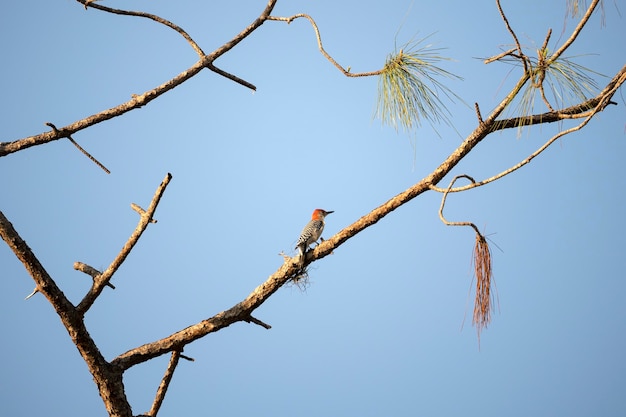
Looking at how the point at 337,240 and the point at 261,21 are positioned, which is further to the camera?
the point at 261,21

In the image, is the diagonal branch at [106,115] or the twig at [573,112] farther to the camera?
the diagonal branch at [106,115]

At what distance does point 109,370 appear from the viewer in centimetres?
355

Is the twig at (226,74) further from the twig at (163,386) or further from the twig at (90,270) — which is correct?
the twig at (163,386)

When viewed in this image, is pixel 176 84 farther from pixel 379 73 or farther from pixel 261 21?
pixel 379 73

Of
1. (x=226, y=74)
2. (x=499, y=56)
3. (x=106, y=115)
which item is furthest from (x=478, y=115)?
(x=106, y=115)

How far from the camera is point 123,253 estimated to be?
11.5 feet

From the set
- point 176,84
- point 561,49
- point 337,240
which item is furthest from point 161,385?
point 561,49

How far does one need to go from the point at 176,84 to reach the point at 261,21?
580 millimetres

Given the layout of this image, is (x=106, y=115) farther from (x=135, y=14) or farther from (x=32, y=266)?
(x=32, y=266)

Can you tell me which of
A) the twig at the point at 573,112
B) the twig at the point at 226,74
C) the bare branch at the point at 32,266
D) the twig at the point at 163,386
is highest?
the twig at the point at 226,74

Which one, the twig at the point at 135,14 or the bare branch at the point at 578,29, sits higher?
the twig at the point at 135,14

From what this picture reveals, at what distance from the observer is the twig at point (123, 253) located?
3436 mm

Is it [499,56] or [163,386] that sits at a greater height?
[499,56]

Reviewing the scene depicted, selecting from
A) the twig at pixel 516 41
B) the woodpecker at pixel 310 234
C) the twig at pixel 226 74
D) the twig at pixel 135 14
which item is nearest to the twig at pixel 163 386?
the woodpecker at pixel 310 234
